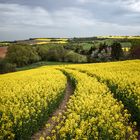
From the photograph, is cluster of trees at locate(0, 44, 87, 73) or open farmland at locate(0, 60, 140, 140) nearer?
open farmland at locate(0, 60, 140, 140)

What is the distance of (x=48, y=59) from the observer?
100 m

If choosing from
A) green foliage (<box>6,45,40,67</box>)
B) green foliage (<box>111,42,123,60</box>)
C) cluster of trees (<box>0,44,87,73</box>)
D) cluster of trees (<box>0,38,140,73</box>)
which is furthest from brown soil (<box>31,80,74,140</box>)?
green foliage (<box>6,45,40,67</box>)

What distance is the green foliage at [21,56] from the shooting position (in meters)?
86.9

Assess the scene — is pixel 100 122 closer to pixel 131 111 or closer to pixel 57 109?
pixel 131 111

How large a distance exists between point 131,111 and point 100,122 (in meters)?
4.30

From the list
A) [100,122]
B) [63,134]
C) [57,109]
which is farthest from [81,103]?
[57,109]

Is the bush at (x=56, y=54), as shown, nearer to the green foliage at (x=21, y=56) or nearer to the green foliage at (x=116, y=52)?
the green foliage at (x=21, y=56)

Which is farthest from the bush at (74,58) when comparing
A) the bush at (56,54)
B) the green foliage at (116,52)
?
the green foliage at (116,52)

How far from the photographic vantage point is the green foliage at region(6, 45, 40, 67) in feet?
285

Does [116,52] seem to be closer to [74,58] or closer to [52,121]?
[74,58]

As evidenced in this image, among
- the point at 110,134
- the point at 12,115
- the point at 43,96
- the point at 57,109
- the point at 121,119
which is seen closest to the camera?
the point at 110,134

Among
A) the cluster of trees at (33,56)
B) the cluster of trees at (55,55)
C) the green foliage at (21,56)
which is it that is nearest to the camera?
the cluster of trees at (55,55)

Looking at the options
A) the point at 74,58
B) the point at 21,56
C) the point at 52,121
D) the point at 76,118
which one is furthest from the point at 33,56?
the point at 76,118

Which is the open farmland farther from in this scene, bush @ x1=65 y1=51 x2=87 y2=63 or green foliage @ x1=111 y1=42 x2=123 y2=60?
bush @ x1=65 y1=51 x2=87 y2=63
